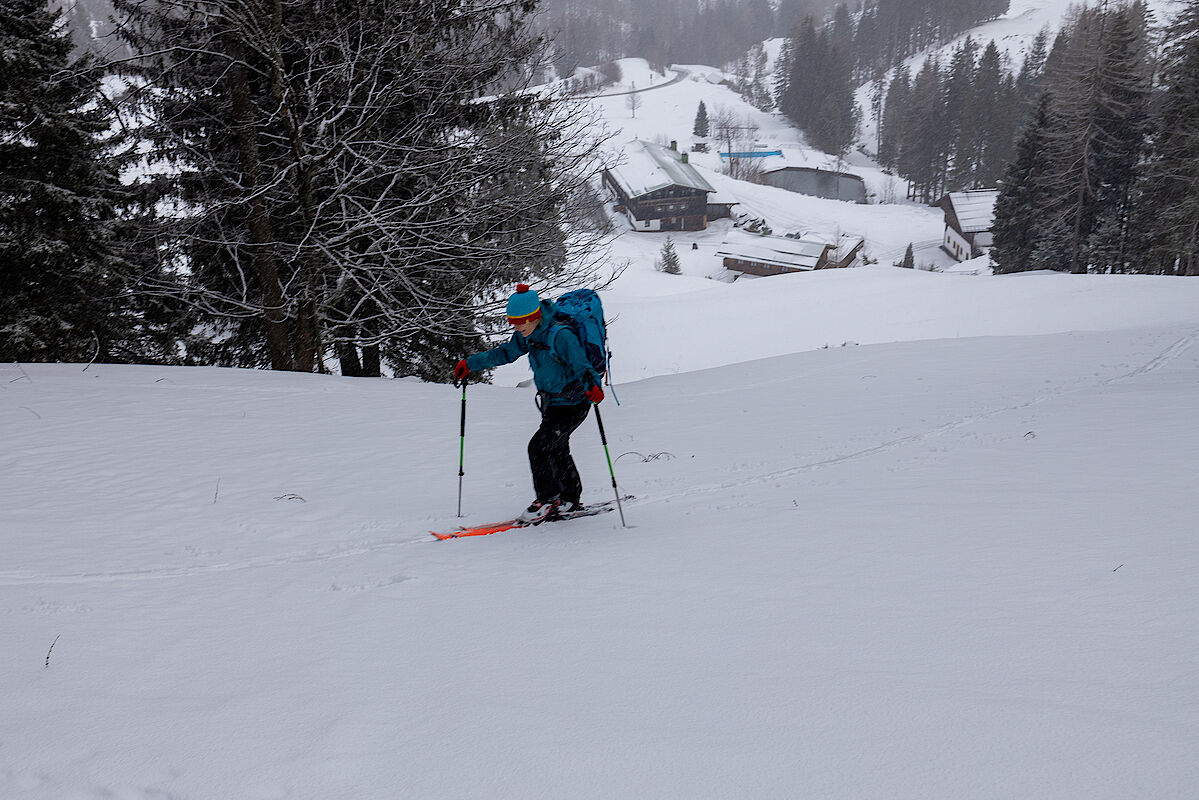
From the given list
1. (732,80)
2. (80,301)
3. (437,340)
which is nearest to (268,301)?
(437,340)

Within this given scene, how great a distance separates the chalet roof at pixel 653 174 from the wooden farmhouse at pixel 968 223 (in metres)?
24.7

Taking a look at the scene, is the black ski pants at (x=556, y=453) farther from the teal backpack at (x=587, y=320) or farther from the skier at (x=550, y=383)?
the teal backpack at (x=587, y=320)

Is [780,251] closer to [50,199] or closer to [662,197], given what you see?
[662,197]

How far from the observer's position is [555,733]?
7.92 feet

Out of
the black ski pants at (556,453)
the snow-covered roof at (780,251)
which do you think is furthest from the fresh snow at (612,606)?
the snow-covered roof at (780,251)

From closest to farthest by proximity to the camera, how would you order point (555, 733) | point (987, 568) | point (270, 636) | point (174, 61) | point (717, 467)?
point (555, 733), point (270, 636), point (987, 568), point (717, 467), point (174, 61)

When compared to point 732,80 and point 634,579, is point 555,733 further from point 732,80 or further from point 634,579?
point 732,80

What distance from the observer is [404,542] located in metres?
5.27

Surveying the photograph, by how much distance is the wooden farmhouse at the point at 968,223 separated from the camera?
5934cm

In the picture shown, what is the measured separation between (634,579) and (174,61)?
12820 millimetres

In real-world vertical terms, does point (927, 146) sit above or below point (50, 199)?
above

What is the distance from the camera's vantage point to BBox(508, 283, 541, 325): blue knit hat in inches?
204

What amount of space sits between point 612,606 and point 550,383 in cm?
234

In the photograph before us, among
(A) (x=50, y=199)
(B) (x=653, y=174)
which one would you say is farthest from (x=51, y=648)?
(B) (x=653, y=174)
